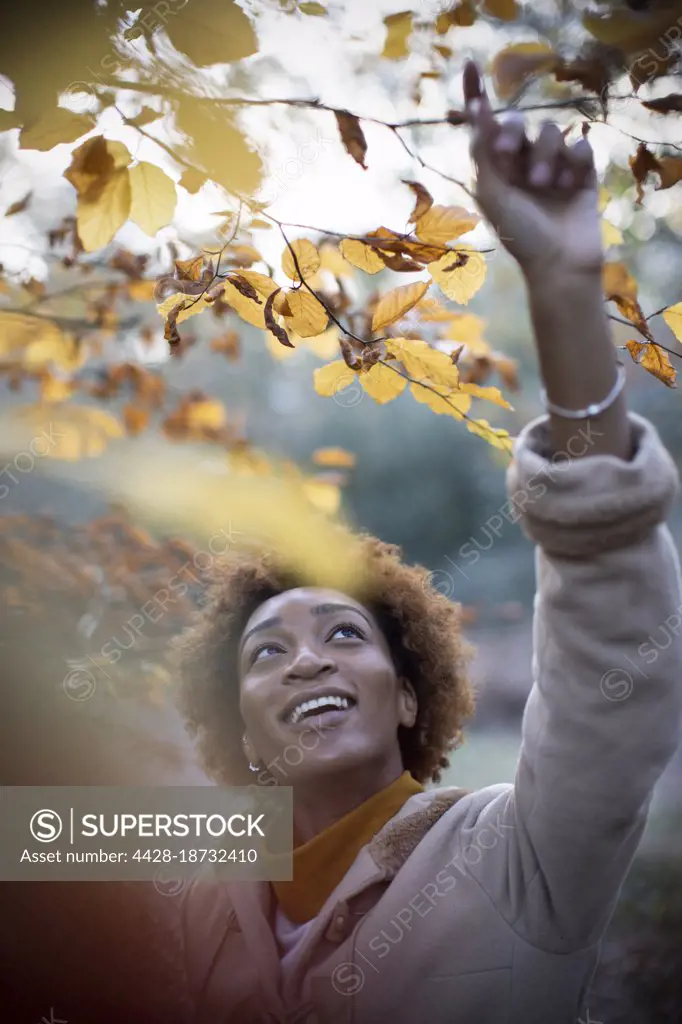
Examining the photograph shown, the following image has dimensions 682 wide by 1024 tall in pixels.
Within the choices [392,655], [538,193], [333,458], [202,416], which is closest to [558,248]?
A: [538,193]

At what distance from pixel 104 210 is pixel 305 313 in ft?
0.68

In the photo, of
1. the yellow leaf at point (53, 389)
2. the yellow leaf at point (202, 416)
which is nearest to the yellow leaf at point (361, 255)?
the yellow leaf at point (53, 389)

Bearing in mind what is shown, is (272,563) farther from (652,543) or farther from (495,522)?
(495,522)

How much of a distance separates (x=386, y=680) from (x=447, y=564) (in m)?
0.87

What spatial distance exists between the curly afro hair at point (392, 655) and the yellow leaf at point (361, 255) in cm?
33

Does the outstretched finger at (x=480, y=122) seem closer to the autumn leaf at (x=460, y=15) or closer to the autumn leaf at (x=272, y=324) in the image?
the autumn leaf at (x=272, y=324)

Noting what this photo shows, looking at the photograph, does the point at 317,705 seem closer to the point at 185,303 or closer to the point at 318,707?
the point at 318,707

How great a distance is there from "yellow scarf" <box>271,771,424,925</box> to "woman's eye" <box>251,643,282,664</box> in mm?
174

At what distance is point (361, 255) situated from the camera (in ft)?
2.40

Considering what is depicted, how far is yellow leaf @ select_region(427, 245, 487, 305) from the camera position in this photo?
2.37ft

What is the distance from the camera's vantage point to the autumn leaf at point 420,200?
2.19 feet

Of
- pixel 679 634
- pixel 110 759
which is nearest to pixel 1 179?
pixel 110 759

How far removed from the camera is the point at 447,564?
5.52 feet

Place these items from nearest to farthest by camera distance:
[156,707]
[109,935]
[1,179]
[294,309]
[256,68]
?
[294,309] → [109,935] → [256,68] → [1,179] → [156,707]
